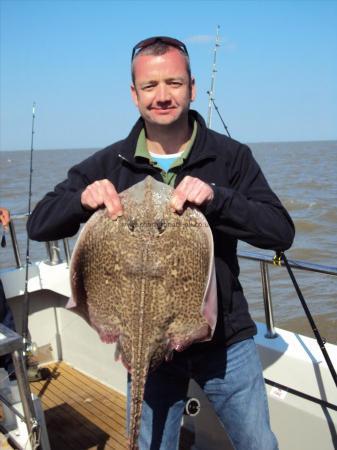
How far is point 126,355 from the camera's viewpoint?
2.04 m

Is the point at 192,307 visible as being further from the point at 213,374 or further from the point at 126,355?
the point at 213,374

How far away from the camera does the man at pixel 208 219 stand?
229 centimetres

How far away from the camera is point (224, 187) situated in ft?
7.38

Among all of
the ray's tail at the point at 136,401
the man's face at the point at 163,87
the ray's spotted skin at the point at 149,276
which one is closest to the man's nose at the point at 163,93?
the man's face at the point at 163,87

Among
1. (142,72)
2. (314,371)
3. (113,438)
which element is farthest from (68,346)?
(142,72)

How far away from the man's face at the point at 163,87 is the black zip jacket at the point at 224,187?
21 cm

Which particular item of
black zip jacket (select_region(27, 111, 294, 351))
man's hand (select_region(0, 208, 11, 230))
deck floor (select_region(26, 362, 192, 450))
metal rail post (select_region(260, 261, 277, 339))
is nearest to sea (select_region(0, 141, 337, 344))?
metal rail post (select_region(260, 261, 277, 339))

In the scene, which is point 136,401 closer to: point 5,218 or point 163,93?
point 163,93

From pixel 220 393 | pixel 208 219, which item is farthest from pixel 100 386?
pixel 208 219

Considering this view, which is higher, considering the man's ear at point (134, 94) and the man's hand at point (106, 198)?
the man's ear at point (134, 94)

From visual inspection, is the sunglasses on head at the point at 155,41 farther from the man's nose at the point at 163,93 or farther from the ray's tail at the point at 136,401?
the ray's tail at the point at 136,401

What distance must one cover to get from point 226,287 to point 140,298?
570 mm

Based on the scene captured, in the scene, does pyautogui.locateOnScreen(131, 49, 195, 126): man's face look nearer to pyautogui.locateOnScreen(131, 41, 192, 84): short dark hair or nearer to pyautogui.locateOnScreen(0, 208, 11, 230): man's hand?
pyautogui.locateOnScreen(131, 41, 192, 84): short dark hair

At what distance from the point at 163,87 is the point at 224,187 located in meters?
0.55
